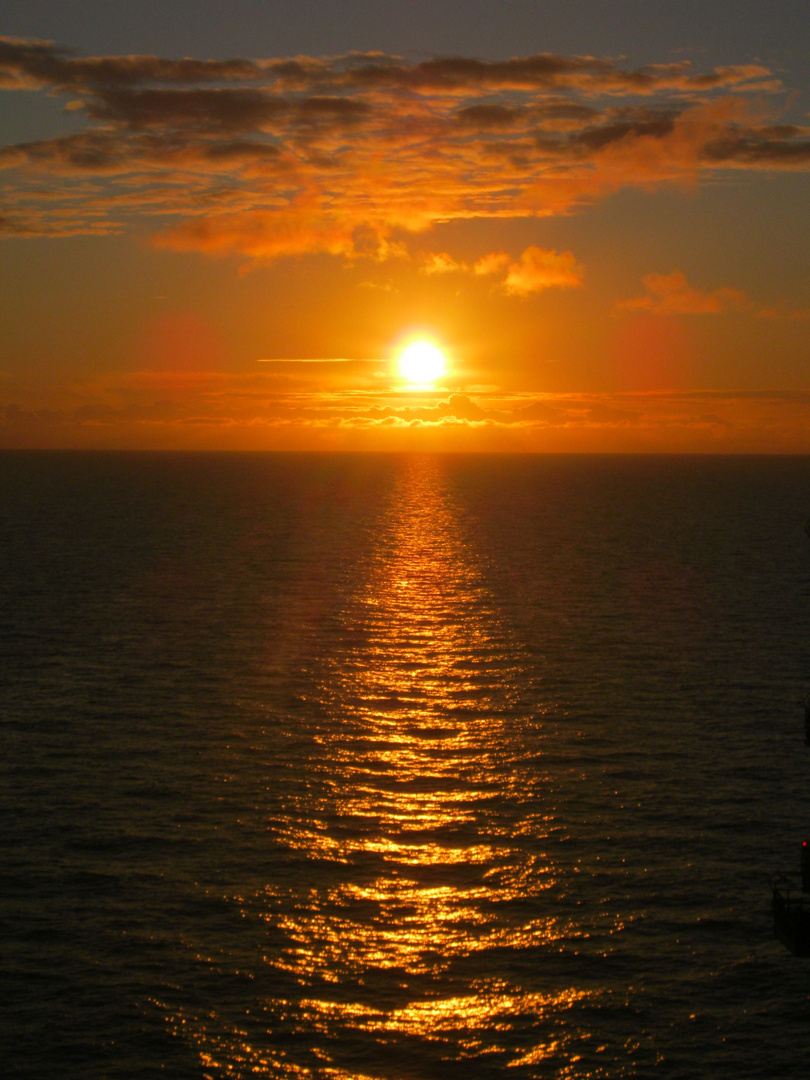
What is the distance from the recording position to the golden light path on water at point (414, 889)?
1156 inches

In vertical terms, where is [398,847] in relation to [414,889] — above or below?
above

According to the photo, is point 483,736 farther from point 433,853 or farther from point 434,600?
point 434,600

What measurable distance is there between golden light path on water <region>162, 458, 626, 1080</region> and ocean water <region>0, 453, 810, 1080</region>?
0.13 metres

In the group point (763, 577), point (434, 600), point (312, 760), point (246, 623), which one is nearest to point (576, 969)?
point (312, 760)

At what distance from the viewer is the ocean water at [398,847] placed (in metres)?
29.4

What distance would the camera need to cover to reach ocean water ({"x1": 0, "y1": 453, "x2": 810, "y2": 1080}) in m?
29.4

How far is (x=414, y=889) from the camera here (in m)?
37.5

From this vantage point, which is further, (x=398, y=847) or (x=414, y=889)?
(x=398, y=847)

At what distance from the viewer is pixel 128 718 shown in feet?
187

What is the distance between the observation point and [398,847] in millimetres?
40875

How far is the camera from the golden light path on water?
29.4 meters

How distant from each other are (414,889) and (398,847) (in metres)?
3.47

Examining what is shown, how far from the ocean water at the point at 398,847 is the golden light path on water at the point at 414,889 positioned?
127 millimetres

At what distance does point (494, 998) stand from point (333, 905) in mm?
7327
